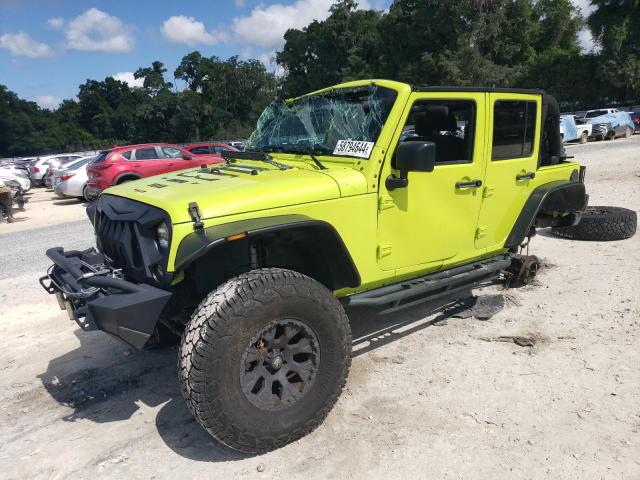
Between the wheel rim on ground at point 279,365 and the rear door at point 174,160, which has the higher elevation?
the rear door at point 174,160

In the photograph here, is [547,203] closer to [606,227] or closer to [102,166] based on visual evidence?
[606,227]

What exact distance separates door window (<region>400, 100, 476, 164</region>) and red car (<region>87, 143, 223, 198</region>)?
916 cm

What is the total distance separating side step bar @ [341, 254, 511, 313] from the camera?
3373mm

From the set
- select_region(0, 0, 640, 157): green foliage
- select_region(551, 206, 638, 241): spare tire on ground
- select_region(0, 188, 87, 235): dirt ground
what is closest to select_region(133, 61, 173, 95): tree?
select_region(0, 0, 640, 157): green foliage

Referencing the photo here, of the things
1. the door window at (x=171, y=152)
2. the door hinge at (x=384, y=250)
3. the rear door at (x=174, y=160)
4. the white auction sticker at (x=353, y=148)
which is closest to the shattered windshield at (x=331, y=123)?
the white auction sticker at (x=353, y=148)

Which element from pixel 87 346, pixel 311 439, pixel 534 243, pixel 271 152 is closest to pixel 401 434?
pixel 311 439

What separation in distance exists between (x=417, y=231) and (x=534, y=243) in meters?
3.94

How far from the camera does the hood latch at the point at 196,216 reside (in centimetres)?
258

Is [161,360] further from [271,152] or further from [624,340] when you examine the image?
[624,340]

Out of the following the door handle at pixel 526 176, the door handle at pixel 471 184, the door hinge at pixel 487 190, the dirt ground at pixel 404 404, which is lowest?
the dirt ground at pixel 404 404

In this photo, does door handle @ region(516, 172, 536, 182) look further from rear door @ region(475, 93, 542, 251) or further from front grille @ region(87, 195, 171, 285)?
front grille @ region(87, 195, 171, 285)

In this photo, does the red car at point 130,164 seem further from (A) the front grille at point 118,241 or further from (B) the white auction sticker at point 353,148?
(B) the white auction sticker at point 353,148

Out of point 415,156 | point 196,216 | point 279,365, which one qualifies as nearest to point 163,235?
point 196,216

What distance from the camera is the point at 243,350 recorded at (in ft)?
8.43
